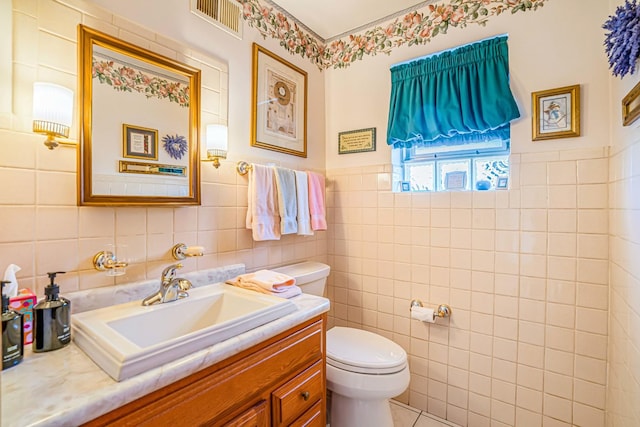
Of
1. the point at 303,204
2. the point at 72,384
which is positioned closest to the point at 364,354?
the point at 303,204

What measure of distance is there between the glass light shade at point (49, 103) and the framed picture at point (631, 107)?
1.71 m

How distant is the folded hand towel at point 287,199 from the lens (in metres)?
1.63

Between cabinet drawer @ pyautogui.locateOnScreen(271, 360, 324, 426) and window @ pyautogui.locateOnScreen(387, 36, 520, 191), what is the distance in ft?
3.93

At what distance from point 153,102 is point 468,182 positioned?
5.34 ft

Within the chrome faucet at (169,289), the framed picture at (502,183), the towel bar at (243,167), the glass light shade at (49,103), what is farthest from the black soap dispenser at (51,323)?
the framed picture at (502,183)

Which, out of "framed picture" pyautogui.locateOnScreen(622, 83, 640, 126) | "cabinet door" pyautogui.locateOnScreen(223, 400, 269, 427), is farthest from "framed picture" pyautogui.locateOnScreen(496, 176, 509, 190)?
"cabinet door" pyautogui.locateOnScreen(223, 400, 269, 427)

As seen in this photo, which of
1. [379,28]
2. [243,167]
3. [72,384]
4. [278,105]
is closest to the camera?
[72,384]

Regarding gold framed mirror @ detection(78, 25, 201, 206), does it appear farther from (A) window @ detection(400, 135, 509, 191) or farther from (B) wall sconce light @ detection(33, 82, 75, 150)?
(A) window @ detection(400, 135, 509, 191)

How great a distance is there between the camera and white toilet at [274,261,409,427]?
138 cm

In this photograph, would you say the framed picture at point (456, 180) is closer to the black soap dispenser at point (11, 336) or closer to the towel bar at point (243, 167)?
the towel bar at point (243, 167)

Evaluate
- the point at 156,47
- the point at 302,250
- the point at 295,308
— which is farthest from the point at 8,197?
the point at 302,250

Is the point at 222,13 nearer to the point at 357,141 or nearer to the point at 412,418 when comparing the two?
the point at 357,141

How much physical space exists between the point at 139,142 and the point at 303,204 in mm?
858

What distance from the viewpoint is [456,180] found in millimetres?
1744
